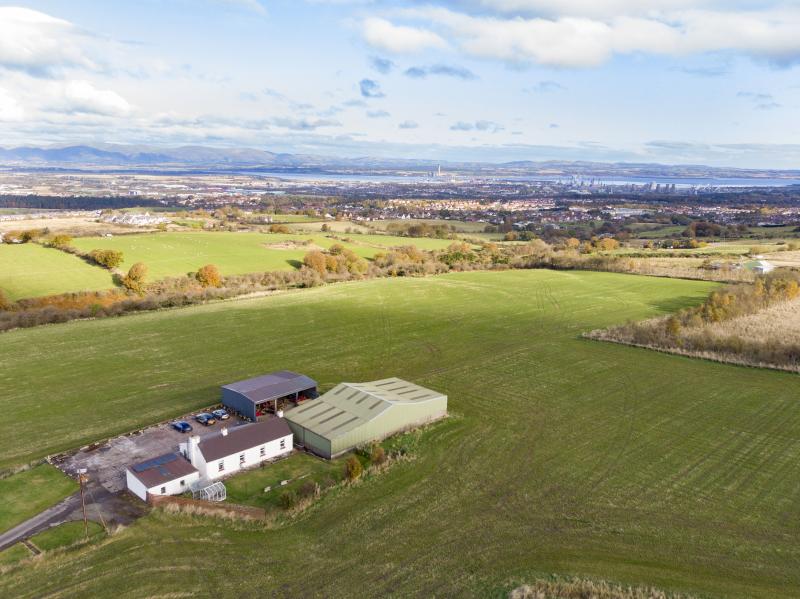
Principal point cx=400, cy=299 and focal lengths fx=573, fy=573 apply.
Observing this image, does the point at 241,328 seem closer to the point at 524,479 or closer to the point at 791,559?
the point at 524,479

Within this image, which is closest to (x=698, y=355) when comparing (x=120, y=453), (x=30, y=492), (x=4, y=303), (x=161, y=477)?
(x=161, y=477)

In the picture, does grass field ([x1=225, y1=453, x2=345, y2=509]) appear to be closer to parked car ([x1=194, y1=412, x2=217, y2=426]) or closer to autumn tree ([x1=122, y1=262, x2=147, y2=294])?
parked car ([x1=194, y1=412, x2=217, y2=426])

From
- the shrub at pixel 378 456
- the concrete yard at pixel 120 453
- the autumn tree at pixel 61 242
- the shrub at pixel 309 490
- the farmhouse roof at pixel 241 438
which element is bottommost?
the concrete yard at pixel 120 453

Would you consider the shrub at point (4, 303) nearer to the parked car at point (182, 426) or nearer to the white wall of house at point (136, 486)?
the parked car at point (182, 426)

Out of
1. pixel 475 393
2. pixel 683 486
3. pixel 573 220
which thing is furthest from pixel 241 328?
pixel 573 220

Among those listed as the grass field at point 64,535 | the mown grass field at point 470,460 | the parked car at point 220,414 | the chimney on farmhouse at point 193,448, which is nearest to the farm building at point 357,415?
the mown grass field at point 470,460

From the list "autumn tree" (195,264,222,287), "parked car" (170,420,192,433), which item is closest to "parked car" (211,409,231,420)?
"parked car" (170,420,192,433)
